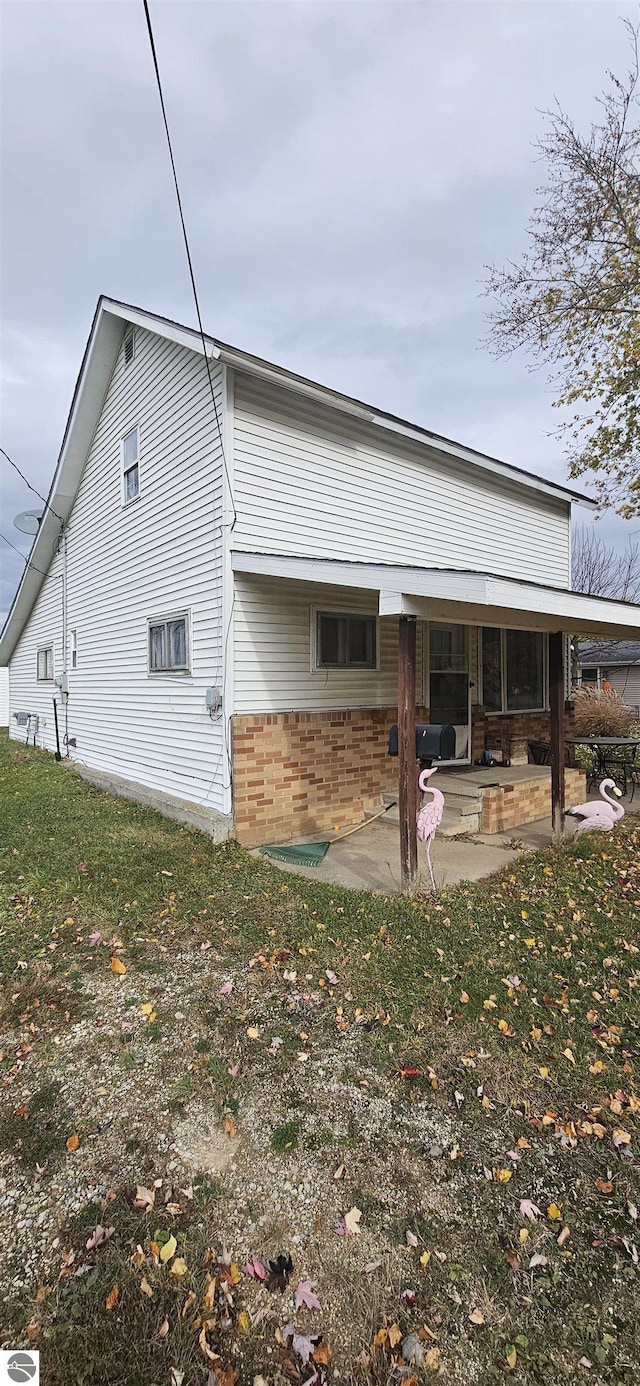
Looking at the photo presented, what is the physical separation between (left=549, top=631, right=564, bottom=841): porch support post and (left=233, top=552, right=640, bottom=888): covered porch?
0.04 feet

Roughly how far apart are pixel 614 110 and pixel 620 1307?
49.1 feet

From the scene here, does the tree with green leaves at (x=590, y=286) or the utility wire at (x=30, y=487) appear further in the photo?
the tree with green leaves at (x=590, y=286)

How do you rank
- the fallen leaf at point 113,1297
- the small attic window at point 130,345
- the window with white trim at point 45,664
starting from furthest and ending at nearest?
the window with white trim at point 45,664 < the small attic window at point 130,345 < the fallen leaf at point 113,1297

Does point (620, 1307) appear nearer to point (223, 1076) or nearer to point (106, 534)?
point (223, 1076)

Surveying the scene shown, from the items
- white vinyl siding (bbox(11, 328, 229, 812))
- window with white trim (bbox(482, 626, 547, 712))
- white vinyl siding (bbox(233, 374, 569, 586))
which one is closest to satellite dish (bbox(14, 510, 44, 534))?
white vinyl siding (bbox(11, 328, 229, 812))

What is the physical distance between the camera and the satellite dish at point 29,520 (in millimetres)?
12141

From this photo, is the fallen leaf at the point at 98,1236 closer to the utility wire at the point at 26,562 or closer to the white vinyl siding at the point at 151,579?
the white vinyl siding at the point at 151,579

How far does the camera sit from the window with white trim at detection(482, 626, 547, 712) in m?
9.62

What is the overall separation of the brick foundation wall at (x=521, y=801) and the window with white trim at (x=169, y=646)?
3.90 meters

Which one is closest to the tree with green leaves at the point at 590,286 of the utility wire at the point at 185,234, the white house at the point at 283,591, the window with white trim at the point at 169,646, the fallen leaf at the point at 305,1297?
the white house at the point at 283,591

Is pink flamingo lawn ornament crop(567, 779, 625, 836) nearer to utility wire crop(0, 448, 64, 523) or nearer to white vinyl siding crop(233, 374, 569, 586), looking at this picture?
white vinyl siding crop(233, 374, 569, 586)

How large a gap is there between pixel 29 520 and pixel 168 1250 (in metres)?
12.8

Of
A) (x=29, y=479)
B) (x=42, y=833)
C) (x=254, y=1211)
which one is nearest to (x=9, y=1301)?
(x=254, y=1211)

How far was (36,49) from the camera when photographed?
14.5 ft
